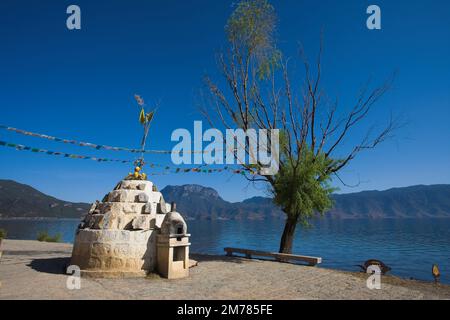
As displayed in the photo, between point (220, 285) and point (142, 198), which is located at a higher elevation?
point (142, 198)

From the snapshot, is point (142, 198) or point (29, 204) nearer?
point (142, 198)

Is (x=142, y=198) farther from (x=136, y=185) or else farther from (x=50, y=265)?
(x=50, y=265)

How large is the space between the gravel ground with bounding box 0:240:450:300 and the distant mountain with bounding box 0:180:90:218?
465 ft

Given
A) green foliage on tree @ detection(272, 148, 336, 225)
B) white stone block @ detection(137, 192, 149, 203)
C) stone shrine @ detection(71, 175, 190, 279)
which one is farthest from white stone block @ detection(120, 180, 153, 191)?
green foliage on tree @ detection(272, 148, 336, 225)

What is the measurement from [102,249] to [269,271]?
7.66 meters

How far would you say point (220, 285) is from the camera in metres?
11.7

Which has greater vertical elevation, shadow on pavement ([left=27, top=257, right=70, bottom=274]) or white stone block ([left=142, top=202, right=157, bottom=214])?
white stone block ([left=142, top=202, right=157, bottom=214])

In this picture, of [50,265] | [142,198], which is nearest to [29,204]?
[50,265]

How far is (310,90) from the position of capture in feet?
60.3

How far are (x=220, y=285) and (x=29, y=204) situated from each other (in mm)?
168572

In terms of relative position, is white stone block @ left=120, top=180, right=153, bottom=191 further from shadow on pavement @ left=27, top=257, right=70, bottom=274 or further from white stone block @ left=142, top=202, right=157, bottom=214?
shadow on pavement @ left=27, top=257, right=70, bottom=274

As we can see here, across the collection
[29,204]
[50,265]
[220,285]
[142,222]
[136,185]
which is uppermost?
[136,185]

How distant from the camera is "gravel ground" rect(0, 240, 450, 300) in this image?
10055 mm

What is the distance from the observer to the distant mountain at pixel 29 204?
465ft
